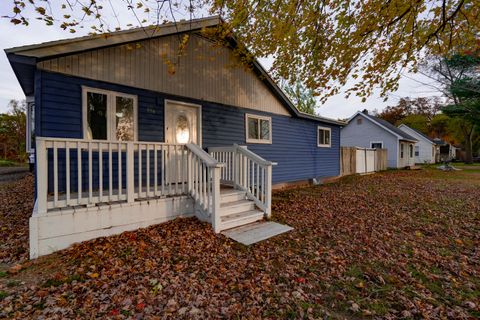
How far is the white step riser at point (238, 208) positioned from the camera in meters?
4.98

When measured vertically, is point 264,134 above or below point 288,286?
above

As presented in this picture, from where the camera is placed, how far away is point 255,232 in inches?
182

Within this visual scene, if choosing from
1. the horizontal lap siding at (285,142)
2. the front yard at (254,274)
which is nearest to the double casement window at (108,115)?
the horizontal lap siding at (285,142)

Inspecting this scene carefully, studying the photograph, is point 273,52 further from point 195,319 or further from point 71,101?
point 195,319

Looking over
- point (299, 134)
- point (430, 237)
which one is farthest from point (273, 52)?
point (430, 237)

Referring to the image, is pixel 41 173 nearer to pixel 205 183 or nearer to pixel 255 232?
pixel 205 183

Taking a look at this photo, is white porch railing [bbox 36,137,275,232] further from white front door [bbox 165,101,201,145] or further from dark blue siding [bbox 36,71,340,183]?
white front door [bbox 165,101,201,145]

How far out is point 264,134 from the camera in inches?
360

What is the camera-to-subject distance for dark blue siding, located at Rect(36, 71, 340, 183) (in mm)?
4637

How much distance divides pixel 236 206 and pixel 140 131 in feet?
10.0

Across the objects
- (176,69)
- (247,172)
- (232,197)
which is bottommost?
(232,197)

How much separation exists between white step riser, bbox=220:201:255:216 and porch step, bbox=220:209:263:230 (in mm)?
70

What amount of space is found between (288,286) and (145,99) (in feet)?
17.4

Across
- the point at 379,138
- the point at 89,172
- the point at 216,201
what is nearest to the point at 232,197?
the point at 216,201
